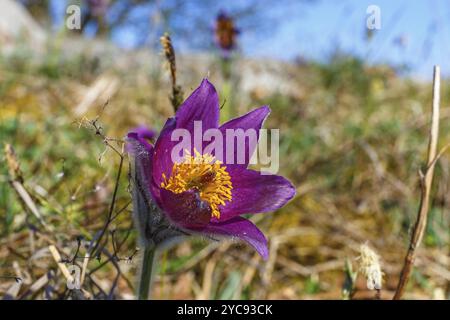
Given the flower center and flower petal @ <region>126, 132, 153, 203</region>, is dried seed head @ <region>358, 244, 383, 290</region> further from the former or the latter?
flower petal @ <region>126, 132, 153, 203</region>

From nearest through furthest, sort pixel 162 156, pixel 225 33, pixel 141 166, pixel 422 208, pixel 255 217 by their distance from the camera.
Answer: pixel 141 166 < pixel 162 156 < pixel 422 208 < pixel 255 217 < pixel 225 33

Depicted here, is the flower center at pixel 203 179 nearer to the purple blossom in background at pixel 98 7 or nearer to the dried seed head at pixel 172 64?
the dried seed head at pixel 172 64

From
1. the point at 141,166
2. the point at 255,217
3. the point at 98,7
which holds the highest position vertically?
the point at 98,7

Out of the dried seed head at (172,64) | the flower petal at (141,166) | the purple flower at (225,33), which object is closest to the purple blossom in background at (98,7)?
the purple flower at (225,33)

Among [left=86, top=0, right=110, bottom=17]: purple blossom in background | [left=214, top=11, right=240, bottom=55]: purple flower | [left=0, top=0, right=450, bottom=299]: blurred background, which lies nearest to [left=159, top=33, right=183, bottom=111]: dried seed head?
[left=0, top=0, right=450, bottom=299]: blurred background

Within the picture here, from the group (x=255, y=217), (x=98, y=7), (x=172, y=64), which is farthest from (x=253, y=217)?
(x=98, y=7)

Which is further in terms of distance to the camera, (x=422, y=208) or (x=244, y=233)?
(x=422, y=208)

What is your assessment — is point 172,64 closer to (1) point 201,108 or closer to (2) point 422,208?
(1) point 201,108
